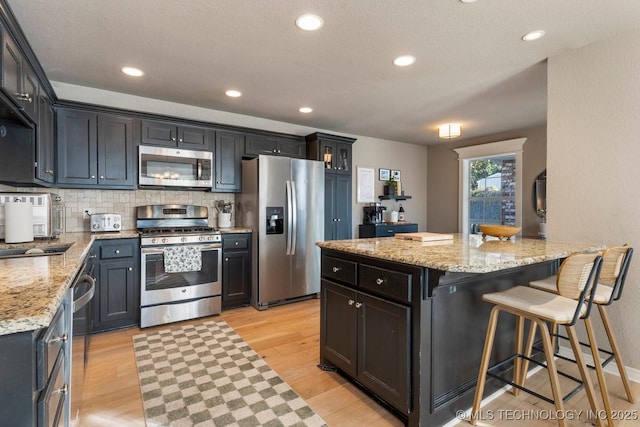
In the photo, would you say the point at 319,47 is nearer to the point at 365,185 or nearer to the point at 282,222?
the point at 282,222

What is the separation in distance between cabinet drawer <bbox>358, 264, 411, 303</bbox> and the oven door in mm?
2084

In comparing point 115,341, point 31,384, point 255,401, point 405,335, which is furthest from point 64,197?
point 405,335

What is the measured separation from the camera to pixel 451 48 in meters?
2.44

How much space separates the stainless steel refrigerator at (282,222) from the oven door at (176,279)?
18.5 inches

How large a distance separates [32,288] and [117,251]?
2245 mm

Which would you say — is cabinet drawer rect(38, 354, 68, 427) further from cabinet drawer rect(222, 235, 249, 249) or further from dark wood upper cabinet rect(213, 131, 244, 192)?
dark wood upper cabinet rect(213, 131, 244, 192)

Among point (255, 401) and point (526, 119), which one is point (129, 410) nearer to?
point (255, 401)

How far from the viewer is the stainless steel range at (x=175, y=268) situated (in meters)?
3.16

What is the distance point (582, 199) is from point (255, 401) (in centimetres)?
273

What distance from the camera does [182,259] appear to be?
3279 millimetres

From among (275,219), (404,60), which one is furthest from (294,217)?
(404,60)

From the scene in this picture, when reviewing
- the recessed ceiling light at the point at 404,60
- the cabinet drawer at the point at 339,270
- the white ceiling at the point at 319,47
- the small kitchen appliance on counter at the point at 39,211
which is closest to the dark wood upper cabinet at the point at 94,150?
the white ceiling at the point at 319,47

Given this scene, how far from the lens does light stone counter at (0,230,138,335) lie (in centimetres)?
77

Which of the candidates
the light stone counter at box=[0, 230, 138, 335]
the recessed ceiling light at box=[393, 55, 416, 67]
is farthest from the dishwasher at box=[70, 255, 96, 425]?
the recessed ceiling light at box=[393, 55, 416, 67]
